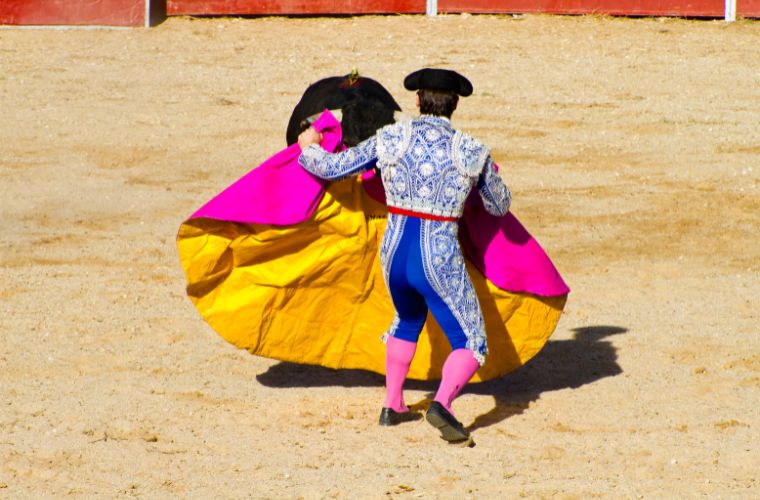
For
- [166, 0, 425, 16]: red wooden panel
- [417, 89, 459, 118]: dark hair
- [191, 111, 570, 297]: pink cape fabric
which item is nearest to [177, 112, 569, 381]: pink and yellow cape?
[191, 111, 570, 297]: pink cape fabric

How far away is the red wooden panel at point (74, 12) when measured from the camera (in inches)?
543

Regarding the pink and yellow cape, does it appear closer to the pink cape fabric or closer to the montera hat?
the pink cape fabric

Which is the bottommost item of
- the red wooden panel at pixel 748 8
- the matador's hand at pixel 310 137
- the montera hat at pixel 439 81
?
the red wooden panel at pixel 748 8

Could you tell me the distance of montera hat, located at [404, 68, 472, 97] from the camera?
5.01 m

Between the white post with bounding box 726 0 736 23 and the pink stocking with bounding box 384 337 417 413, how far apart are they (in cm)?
940

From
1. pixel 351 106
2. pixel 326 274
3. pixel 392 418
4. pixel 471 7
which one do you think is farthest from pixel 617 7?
pixel 392 418

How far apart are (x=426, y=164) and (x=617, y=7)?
9413 mm

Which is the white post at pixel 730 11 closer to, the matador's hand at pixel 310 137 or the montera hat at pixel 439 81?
the matador's hand at pixel 310 137

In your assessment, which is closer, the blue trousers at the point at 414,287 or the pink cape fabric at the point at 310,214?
the blue trousers at the point at 414,287

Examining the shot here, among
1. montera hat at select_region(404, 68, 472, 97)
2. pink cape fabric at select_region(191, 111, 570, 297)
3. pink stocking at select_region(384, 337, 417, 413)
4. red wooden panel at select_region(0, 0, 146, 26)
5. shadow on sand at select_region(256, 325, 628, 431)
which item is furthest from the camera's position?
red wooden panel at select_region(0, 0, 146, 26)

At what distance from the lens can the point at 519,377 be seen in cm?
615

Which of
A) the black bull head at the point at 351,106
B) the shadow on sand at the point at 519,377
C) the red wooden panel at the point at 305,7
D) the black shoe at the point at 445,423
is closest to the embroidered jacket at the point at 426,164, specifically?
the black bull head at the point at 351,106

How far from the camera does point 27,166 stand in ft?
33.1

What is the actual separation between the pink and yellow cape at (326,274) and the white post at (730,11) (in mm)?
8859
